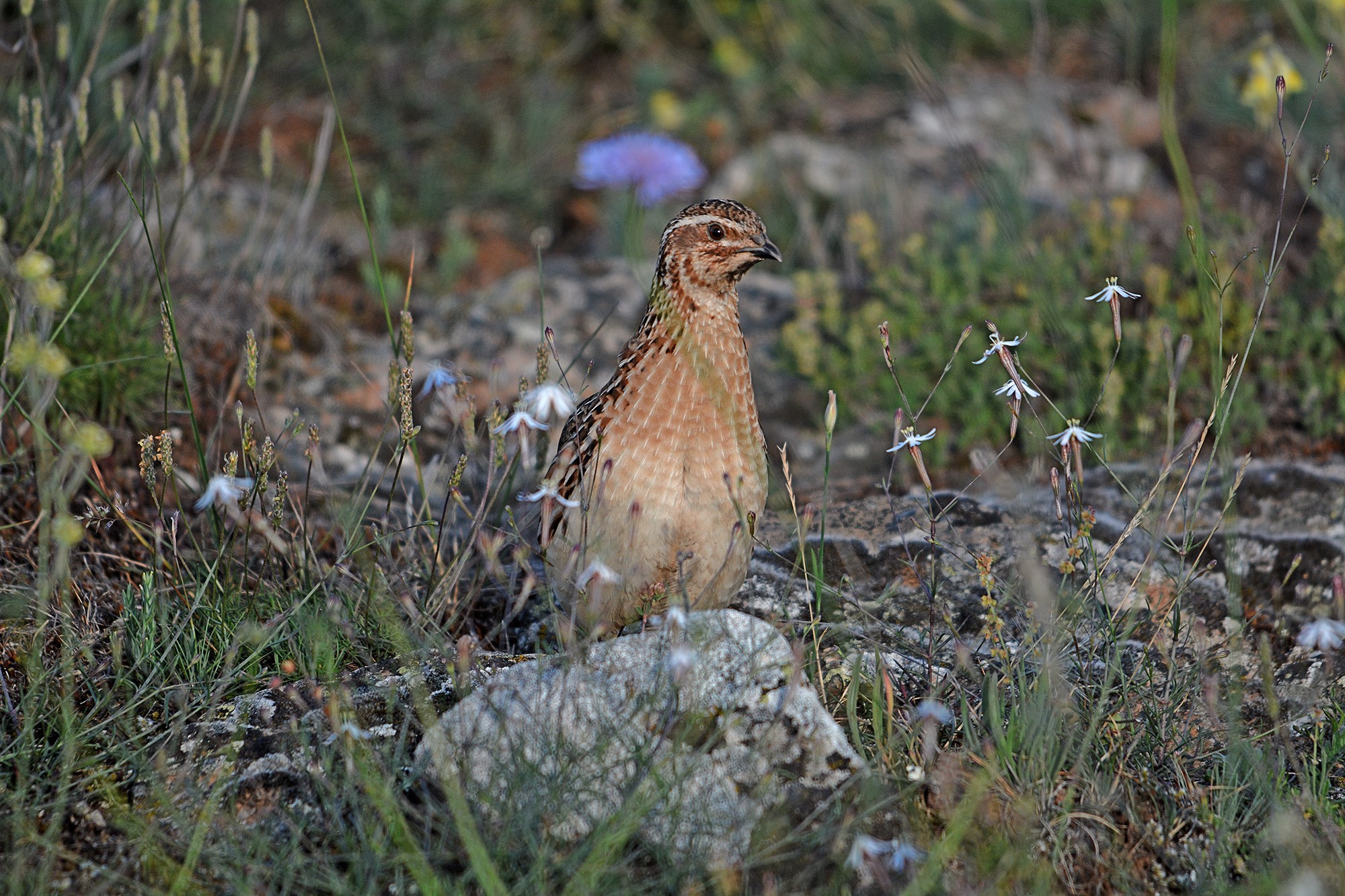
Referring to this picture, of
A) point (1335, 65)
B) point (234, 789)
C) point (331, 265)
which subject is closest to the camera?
point (234, 789)

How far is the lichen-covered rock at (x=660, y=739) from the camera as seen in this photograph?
2.78 metres

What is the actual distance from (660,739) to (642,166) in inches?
164

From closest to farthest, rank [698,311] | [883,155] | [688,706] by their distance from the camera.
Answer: [688,706] < [698,311] < [883,155]

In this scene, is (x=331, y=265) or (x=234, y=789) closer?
(x=234, y=789)

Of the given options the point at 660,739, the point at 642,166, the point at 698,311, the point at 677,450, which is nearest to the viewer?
the point at 660,739

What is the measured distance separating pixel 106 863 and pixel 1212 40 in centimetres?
849

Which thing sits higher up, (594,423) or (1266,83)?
(1266,83)

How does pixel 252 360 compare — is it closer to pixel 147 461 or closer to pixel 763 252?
pixel 147 461

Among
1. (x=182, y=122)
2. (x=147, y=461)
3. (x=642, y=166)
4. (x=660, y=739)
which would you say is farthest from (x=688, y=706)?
(x=642, y=166)

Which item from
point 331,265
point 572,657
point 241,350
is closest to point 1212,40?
point 331,265

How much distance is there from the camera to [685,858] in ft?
8.97

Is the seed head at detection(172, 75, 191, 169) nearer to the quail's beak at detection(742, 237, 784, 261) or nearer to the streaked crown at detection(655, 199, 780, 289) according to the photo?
the streaked crown at detection(655, 199, 780, 289)

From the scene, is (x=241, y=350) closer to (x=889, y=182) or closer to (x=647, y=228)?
(x=647, y=228)

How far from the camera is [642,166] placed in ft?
21.1
